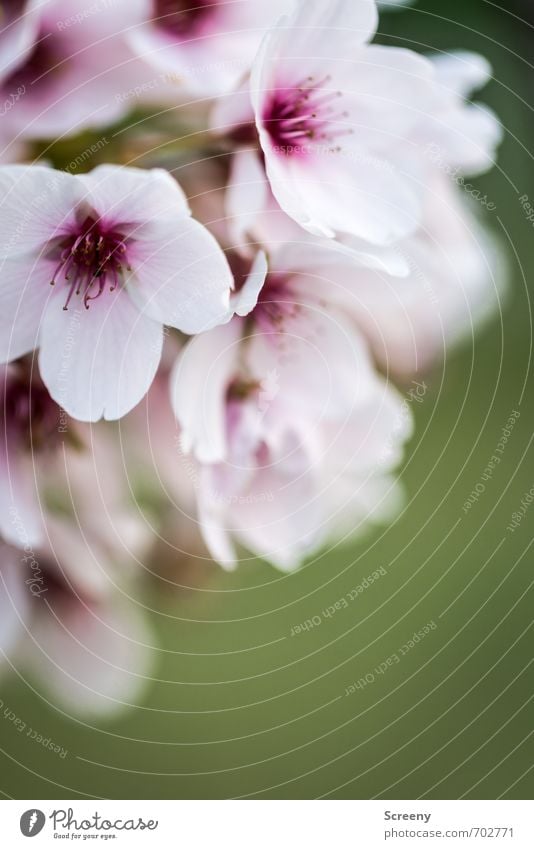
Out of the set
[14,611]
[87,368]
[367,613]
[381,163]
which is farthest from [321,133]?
[367,613]

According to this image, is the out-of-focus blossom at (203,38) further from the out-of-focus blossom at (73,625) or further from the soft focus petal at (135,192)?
the out-of-focus blossom at (73,625)

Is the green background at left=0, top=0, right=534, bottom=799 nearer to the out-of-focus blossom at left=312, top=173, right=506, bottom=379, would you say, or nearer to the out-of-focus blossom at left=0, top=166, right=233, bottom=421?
the out-of-focus blossom at left=312, top=173, right=506, bottom=379

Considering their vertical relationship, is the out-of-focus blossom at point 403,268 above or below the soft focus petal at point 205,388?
above

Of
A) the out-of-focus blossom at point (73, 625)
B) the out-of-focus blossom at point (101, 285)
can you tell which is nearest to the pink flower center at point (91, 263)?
the out-of-focus blossom at point (101, 285)

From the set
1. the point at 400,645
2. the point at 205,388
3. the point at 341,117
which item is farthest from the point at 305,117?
the point at 400,645

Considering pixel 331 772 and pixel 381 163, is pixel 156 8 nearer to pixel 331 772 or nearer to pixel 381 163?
pixel 381 163

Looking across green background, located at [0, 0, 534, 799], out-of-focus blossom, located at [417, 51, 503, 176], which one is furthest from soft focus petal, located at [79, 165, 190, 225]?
green background, located at [0, 0, 534, 799]
